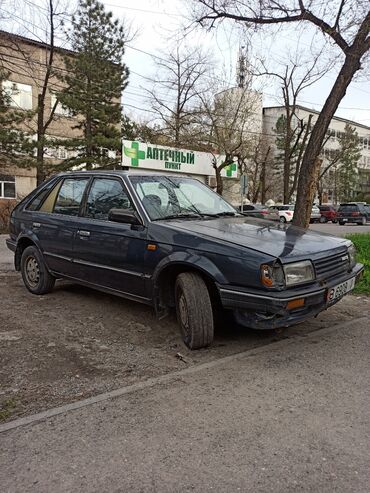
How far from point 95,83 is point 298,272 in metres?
25.2

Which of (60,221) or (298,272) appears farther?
(60,221)

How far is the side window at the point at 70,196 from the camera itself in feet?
17.9

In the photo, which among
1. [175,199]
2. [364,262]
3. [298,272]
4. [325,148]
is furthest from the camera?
[325,148]

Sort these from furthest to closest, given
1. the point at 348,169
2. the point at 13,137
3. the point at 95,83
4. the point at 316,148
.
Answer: the point at 348,169 → the point at 95,83 → the point at 13,137 → the point at 316,148

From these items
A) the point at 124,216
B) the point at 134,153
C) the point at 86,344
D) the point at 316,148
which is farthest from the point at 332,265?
the point at 134,153

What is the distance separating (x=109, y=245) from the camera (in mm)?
4773

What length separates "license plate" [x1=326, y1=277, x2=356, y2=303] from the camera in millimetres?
3970

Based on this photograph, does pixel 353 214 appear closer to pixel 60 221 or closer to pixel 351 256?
pixel 351 256

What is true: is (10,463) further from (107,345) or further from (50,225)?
(50,225)

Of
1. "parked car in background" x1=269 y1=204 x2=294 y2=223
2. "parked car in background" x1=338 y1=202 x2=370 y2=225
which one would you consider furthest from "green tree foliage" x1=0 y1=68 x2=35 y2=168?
"parked car in background" x1=338 y1=202 x2=370 y2=225

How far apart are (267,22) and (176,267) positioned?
882 cm

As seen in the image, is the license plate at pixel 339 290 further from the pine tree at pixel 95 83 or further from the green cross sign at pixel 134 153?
the pine tree at pixel 95 83

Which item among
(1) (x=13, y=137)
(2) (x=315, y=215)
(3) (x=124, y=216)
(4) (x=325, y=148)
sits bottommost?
(2) (x=315, y=215)

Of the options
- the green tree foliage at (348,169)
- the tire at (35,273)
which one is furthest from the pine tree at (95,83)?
the green tree foliage at (348,169)
